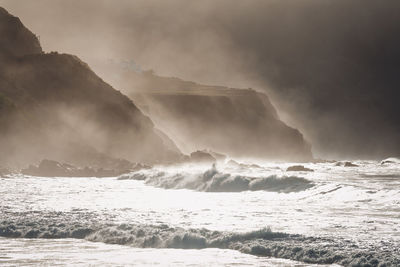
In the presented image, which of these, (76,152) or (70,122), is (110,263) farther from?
(70,122)

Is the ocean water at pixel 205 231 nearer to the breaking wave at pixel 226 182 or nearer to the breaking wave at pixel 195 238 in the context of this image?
the breaking wave at pixel 195 238

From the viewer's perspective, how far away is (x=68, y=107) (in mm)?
110188

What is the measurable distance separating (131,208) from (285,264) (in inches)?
508

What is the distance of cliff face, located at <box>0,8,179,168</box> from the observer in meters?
95.0

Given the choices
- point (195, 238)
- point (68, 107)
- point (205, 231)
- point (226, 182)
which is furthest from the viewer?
point (68, 107)

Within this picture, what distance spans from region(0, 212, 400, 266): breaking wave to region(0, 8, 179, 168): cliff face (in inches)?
2832

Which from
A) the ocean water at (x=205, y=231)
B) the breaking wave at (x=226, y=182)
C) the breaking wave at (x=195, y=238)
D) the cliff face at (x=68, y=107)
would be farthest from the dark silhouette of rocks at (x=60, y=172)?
the breaking wave at (x=195, y=238)

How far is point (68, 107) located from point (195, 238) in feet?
317

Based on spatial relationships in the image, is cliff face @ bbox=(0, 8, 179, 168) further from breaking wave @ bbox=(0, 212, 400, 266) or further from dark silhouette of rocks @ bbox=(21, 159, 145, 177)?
breaking wave @ bbox=(0, 212, 400, 266)

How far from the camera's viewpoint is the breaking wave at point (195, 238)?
586 inches

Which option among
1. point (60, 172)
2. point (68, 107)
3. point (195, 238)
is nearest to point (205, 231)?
point (195, 238)

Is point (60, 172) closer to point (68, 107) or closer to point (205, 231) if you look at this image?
point (68, 107)

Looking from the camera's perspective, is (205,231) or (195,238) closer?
(195,238)

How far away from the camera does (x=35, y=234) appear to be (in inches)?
776
